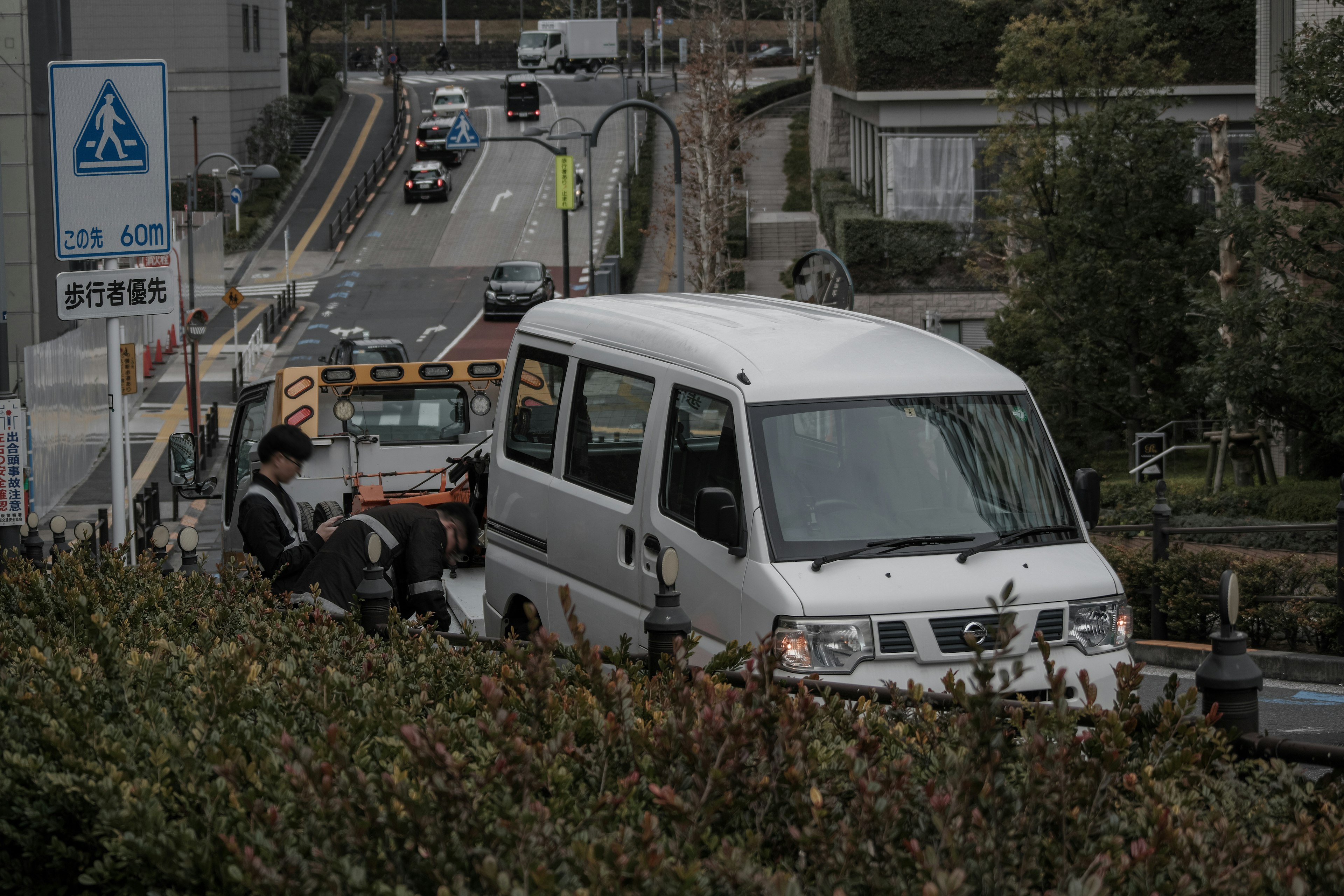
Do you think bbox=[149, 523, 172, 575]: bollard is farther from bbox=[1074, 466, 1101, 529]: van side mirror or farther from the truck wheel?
bbox=[1074, 466, 1101, 529]: van side mirror

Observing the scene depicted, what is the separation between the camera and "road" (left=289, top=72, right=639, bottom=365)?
45531mm

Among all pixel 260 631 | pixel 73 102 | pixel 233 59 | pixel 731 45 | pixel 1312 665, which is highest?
pixel 731 45

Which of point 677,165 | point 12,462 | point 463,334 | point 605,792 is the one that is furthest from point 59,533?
point 463,334

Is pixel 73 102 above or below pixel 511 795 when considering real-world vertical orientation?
above

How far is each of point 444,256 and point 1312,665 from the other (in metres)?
48.6

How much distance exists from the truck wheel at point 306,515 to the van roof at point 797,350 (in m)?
2.34

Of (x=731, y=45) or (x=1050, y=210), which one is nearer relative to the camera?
(x=1050, y=210)

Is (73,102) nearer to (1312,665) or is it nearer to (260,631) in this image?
(260,631)

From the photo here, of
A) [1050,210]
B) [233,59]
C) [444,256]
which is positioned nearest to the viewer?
[1050,210]

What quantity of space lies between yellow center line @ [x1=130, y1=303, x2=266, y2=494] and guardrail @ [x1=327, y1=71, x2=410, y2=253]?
12333 mm

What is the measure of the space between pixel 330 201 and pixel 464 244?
396 inches

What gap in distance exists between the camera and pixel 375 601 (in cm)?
594

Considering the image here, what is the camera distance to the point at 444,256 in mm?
56812

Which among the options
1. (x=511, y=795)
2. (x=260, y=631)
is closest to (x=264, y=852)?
(x=511, y=795)
